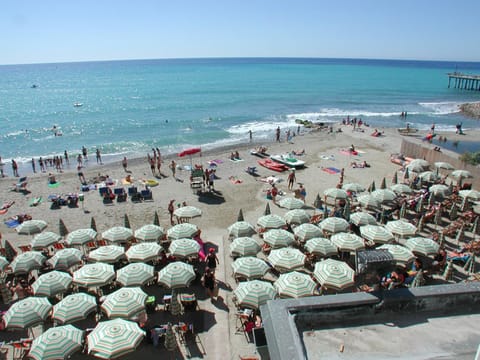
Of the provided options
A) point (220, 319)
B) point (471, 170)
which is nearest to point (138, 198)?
point (220, 319)

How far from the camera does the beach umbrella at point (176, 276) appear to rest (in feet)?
37.2

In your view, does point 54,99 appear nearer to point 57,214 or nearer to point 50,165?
point 50,165

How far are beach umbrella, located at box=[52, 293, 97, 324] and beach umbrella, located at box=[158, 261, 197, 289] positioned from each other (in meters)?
2.23

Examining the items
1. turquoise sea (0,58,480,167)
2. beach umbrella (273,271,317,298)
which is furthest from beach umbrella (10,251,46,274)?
turquoise sea (0,58,480,167)

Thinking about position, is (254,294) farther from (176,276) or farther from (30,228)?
(30,228)

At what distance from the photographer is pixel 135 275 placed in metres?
11.5

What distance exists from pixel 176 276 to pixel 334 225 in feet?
24.4

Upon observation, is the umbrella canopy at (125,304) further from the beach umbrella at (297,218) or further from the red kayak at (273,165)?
the red kayak at (273,165)

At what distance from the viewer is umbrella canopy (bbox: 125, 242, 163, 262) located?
1290 cm

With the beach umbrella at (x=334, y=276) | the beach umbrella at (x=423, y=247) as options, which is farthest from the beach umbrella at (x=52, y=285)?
the beach umbrella at (x=423, y=247)

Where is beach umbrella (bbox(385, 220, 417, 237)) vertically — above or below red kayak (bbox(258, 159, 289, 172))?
above

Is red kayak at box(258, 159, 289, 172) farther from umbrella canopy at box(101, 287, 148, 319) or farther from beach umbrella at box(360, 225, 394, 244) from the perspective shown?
umbrella canopy at box(101, 287, 148, 319)

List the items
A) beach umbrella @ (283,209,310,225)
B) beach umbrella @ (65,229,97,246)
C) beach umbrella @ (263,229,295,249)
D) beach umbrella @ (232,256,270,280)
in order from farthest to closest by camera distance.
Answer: beach umbrella @ (283,209,310,225) < beach umbrella @ (65,229,97,246) < beach umbrella @ (263,229,295,249) < beach umbrella @ (232,256,270,280)

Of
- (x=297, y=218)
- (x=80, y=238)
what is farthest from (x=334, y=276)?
(x=80, y=238)
